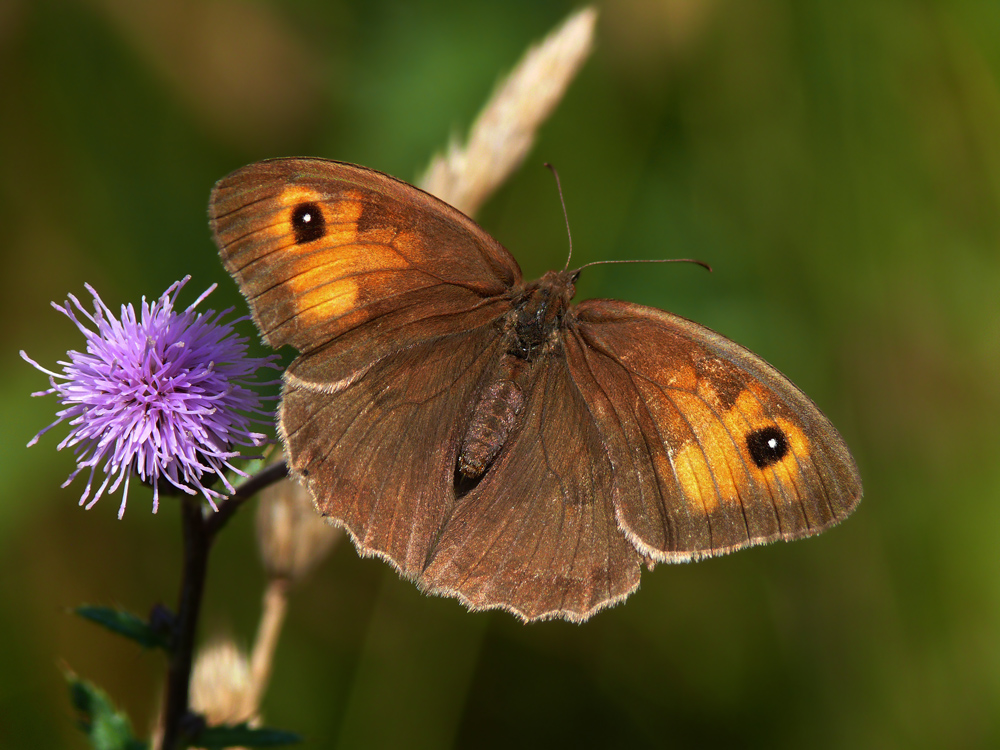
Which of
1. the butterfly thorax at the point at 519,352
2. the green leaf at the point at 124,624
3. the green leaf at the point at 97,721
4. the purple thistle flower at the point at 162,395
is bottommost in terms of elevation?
the green leaf at the point at 97,721

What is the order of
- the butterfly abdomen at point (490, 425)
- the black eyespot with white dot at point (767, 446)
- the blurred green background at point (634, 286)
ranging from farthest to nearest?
the blurred green background at point (634, 286) → the butterfly abdomen at point (490, 425) → the black eyespot with white dot at point (767, 446)

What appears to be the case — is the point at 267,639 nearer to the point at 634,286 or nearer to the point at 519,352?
the point at 519,352

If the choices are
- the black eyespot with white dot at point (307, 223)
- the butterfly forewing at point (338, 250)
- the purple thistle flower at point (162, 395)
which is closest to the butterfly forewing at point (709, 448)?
the butterfly forewing at point (338, 250)

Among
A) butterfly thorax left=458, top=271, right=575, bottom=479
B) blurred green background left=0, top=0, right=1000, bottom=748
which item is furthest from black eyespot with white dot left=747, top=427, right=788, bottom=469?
blurred green background left=0, top=0, right=1000, bottom=748

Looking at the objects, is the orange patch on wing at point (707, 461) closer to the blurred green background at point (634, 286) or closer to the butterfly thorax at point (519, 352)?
the butterfly thorax at point (519, 352)

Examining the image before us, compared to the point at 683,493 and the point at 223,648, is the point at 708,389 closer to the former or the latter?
the point at 683,493
